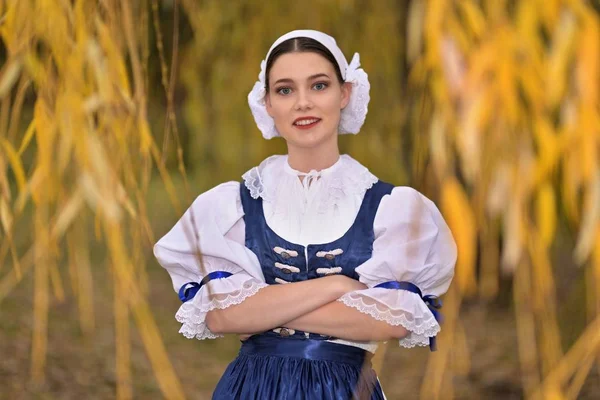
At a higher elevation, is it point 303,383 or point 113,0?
point 113,0

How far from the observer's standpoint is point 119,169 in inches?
A: 51.4

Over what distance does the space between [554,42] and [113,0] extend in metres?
0.59

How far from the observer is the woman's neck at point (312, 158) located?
48.2 inches

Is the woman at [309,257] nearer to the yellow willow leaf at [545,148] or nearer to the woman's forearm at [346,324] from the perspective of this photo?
the woman's forearm at [346,324]

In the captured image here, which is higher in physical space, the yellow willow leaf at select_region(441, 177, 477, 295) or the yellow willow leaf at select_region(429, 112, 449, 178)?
the yellow willow leaf at select_region(429, 112, 449, 178)

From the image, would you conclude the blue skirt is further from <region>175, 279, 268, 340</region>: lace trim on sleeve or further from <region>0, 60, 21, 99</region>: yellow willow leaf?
<region>0, 60, 21, 99</region>: yellow willow leaf

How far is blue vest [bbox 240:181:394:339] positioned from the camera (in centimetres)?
116

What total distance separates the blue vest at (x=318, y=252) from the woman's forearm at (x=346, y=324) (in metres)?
0.05

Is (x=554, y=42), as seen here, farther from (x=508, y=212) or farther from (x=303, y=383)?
(x=303, y=383)

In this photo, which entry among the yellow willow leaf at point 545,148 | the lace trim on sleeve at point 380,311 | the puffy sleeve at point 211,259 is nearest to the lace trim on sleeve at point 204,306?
the puffy sleeve at point 211,259

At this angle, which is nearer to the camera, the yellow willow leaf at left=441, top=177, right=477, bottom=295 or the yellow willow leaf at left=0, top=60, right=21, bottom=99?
the yellow willow leaf at left=441, top=177, right=477, bottom=295

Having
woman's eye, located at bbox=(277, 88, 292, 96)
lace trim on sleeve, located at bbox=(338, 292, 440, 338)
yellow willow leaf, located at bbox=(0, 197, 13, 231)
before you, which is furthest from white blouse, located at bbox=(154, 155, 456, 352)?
yellow willow leaf, located at bbox=(0, 197, 13, 231)

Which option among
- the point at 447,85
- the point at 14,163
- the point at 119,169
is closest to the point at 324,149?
the point at 447,85

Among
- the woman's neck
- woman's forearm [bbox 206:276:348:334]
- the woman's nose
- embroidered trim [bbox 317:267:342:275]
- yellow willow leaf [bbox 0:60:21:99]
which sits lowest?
woman's forearm [bbox 206:276:348:334]
